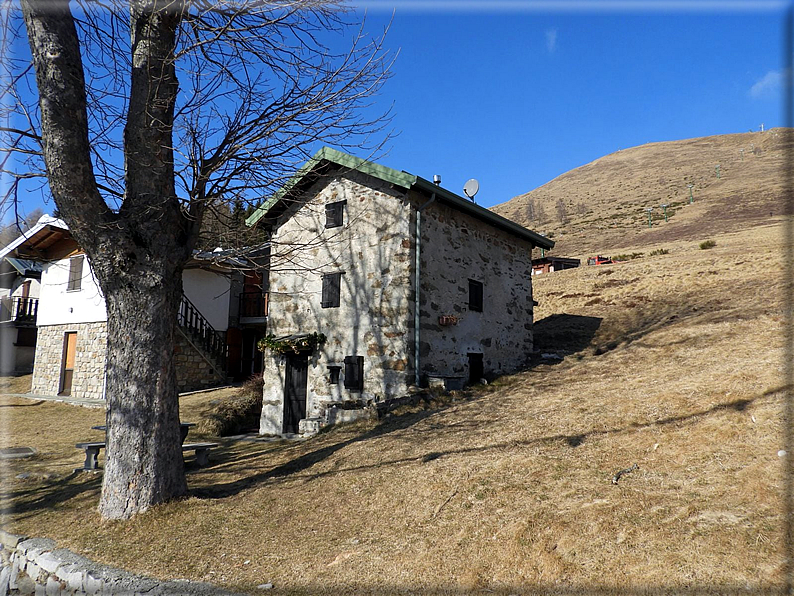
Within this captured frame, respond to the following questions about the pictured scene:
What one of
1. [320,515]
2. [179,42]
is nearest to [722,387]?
[320,515]

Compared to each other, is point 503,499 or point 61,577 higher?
point 503,499

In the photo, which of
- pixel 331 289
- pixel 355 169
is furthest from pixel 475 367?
pixel 355 169

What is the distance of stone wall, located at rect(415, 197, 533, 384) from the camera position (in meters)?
11.7

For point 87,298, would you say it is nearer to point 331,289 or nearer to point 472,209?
point 331,289

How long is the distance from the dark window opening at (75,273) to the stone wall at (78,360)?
1.44 meters

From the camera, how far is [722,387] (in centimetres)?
754

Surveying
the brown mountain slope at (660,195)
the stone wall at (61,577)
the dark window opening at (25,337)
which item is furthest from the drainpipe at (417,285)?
the dark window opening at (25,337)

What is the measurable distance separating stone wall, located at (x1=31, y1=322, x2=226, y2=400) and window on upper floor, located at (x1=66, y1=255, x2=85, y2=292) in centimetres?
145

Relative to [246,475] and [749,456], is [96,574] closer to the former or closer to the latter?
[246,475]

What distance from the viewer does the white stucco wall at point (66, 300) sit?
18781 mm

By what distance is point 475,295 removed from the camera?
1318 centimetres

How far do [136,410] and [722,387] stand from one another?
7.96 m

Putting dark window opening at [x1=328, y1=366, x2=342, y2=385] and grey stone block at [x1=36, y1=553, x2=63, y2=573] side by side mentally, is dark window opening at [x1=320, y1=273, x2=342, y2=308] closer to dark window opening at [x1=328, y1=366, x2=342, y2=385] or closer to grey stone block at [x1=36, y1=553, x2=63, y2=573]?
dark window opening at [x1=328, y1=366, x2=342, y2=385]

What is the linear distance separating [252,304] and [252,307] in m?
0.12
